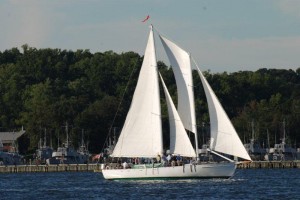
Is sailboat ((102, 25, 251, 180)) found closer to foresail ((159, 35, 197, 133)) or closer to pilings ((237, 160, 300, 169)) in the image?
foresail ((159, 35, 197, 133))

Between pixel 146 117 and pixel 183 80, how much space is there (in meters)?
4.27

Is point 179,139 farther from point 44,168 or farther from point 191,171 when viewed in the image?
point 44,168

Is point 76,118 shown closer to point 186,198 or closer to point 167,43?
point 167,43

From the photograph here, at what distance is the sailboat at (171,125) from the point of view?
9438cm

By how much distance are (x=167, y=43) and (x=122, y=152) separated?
32.4 feet

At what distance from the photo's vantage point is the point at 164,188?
88125mm

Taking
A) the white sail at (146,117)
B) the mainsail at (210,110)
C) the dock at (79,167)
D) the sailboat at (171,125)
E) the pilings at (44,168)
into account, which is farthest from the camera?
the pilings at (44,168)

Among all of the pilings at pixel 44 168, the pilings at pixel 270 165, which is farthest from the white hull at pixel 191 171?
the pilings at pixel 44 168

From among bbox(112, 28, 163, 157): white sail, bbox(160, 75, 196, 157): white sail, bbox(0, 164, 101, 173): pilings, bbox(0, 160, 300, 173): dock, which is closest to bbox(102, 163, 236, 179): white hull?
bbox(160, 75, 196, 157): white sail

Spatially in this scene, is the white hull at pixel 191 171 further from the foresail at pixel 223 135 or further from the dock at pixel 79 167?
the dock at pixel 79 167

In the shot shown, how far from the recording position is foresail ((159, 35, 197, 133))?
310ft

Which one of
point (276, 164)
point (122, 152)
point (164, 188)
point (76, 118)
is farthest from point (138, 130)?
point (76, 118)

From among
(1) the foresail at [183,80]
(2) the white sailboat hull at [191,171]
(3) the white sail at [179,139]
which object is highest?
(1) the foresail at [183,80]

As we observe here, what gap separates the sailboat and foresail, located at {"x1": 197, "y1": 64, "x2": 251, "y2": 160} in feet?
0.25
